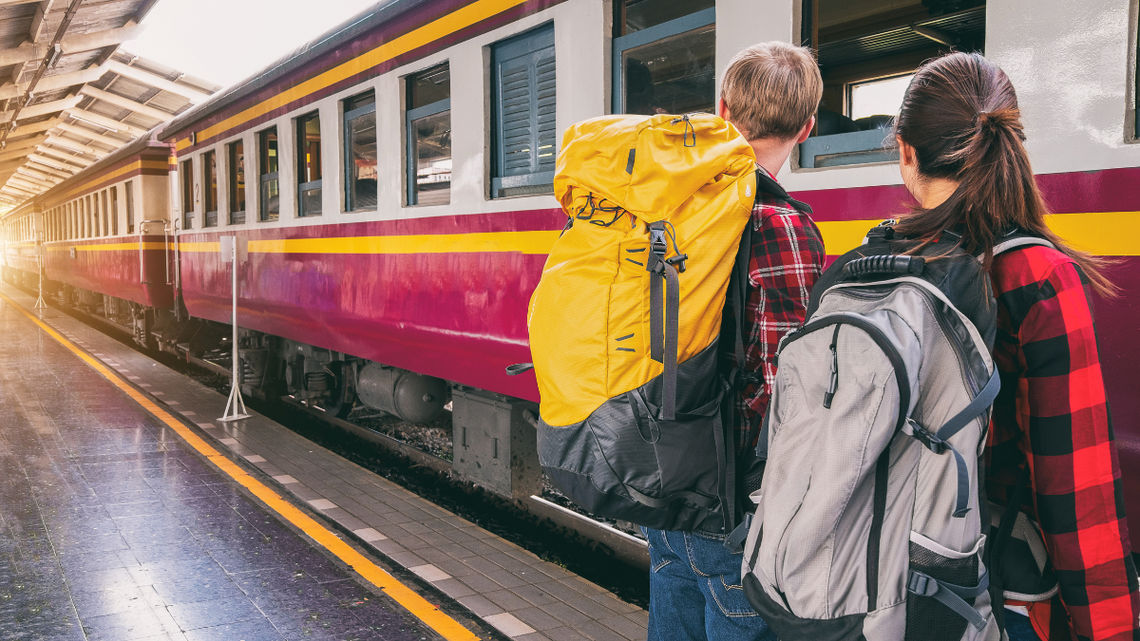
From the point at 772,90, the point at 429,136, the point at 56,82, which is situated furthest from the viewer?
the point at 56,82

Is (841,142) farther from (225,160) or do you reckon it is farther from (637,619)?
(225,160)

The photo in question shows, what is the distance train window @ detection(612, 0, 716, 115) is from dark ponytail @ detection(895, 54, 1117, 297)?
229 cm

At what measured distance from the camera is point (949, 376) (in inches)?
49.7

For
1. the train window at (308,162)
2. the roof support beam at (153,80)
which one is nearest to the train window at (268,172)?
the train window at (308,162)

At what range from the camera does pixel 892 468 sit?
126 cm

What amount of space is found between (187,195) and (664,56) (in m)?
8.83

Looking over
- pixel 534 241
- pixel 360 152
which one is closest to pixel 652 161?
pixel 534 241

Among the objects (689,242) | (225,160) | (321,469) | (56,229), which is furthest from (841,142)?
(56,229)

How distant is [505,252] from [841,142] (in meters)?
2.10

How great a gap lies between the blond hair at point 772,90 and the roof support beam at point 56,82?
21896mm

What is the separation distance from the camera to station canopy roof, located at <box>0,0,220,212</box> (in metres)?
15.8

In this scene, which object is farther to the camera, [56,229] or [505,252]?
[56,229]

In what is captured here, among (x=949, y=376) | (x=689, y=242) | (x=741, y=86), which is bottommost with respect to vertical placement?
(x=949, y=376)

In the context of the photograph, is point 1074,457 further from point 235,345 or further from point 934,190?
point 235,345
